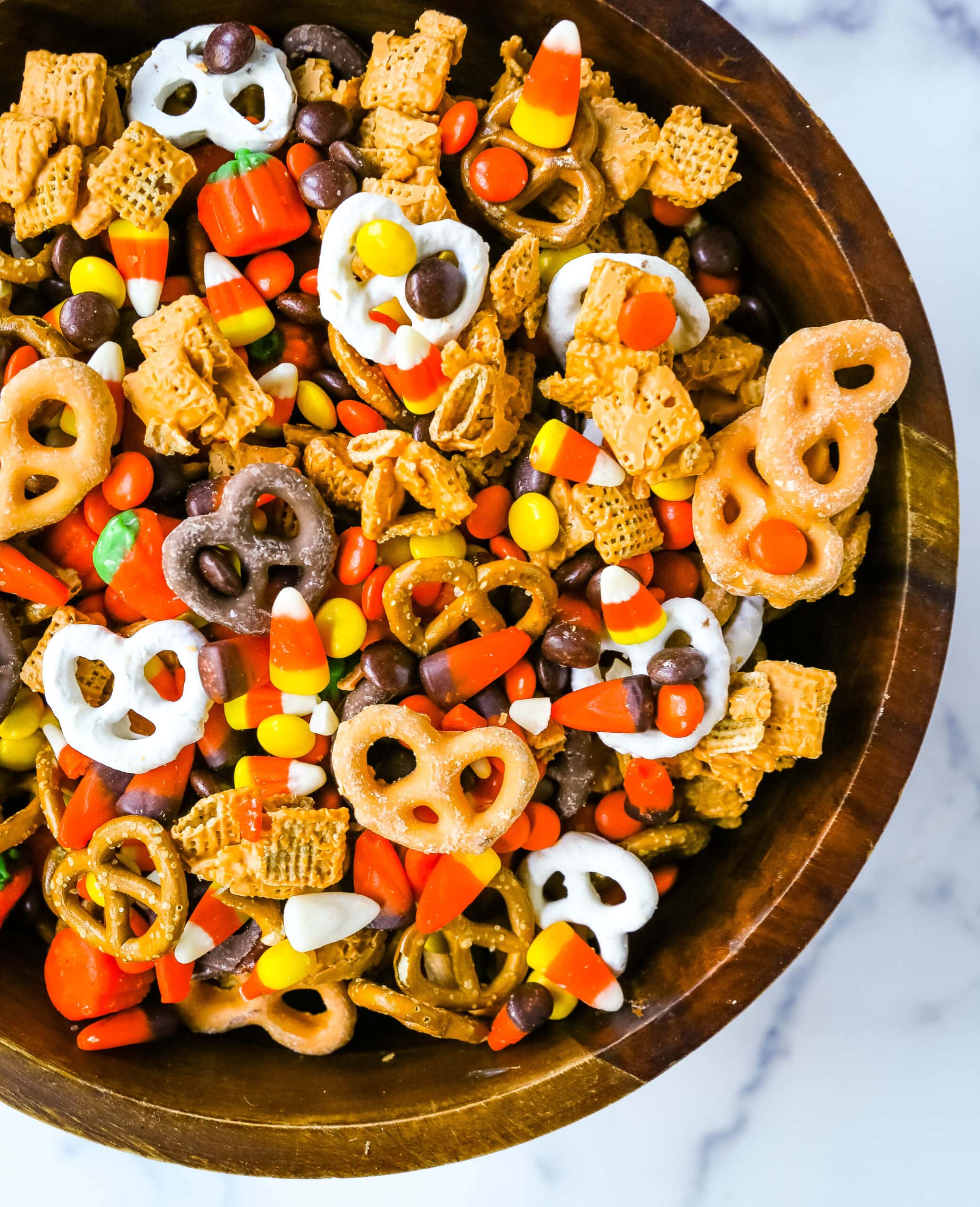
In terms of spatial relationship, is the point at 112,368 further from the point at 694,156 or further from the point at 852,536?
the point at 852,536

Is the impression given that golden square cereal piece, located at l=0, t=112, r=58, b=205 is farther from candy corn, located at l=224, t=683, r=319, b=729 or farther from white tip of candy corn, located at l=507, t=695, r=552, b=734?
white tip of candy corn, located at l=507, t=695, r=552, b=734

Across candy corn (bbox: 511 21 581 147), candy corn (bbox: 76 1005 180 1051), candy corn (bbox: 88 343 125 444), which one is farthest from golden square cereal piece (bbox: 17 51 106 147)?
candy corn (bbox: 76 1005 180 1051)

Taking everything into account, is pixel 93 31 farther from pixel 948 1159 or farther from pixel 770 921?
pixel 948 1159

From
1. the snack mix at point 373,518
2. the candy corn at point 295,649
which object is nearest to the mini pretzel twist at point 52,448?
the snack mix at point 373,518

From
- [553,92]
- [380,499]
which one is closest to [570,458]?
[380,499]

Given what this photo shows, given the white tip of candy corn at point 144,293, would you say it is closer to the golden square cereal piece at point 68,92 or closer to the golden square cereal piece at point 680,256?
the golden square cereal piece at point 68,92

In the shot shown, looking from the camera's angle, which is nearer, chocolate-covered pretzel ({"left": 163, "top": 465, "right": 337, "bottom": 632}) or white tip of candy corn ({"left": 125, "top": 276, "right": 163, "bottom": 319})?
chocolate-covered pretzel ({"left": 163, "top": 465, "right": 337, "bottom": 632})
